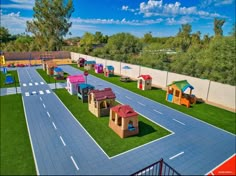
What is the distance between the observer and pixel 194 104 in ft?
54.9

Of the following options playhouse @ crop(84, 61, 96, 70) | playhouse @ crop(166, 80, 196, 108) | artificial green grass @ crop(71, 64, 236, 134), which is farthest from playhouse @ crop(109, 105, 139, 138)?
playhouse @ crop(84, 61, 96, 70)

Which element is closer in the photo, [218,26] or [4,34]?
[218,26]

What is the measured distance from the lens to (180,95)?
53.4 ft

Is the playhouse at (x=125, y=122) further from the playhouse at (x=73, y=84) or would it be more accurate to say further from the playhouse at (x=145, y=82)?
the playhouse at (x=145, y=82)

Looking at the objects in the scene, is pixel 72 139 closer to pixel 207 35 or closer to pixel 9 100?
pixel 9 100

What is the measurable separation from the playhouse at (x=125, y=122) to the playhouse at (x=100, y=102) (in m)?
2.06

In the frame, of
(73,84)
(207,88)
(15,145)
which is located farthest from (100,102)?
(207,88)

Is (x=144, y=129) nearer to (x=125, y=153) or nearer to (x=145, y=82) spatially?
(x=125, y=153)

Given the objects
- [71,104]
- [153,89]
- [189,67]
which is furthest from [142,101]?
[189,67]

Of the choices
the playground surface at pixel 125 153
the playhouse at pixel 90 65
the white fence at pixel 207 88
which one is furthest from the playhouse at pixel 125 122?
the playhouse at pixel 90 65

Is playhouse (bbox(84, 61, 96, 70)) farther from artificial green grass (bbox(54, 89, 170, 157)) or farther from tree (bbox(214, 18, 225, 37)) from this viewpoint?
tree (bbox(214, 18, 225, 37))

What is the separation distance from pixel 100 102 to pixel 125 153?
5.00m

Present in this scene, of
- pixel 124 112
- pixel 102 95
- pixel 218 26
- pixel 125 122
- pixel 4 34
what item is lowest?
pixel 125 122

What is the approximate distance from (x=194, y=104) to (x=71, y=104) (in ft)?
38.3
